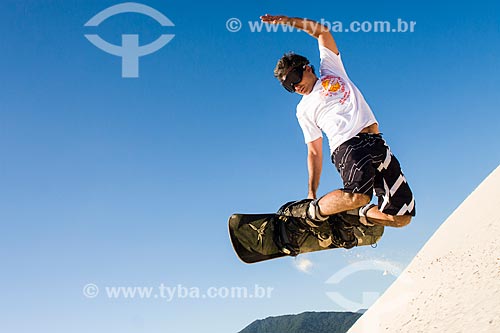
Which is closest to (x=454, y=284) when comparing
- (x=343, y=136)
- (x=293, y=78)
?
(x=343, y=136)

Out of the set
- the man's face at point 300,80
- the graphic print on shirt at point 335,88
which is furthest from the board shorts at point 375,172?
the man's face at point 300,80

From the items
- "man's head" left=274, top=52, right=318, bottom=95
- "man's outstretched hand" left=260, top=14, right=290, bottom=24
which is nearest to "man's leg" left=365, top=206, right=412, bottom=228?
"man's head" left=274, top=52, right=318, bottom=95

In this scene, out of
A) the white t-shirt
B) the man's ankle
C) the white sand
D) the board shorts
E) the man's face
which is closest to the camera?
the board shorts

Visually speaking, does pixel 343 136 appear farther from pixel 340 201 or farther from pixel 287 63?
pixel 287 63

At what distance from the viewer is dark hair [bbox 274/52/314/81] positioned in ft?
27.1

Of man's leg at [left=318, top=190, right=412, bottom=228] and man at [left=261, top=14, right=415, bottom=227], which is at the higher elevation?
man at [left=261, top=14, right=415, bottom=227]

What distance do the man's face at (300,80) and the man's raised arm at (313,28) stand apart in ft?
1.33

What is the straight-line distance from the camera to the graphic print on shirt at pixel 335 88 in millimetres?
7820

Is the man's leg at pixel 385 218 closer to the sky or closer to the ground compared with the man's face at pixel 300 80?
closer to the ground

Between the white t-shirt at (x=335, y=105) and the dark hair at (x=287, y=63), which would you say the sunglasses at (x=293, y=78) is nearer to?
the dark hair at (x=287, y=63)

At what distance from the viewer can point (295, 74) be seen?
26.6 ft

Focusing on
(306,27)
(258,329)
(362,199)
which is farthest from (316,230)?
(258,329)

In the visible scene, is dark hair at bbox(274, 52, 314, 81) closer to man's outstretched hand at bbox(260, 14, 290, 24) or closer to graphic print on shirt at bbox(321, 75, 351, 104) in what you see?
graphic print on shirt at bbox(321, 75, 351, 104)

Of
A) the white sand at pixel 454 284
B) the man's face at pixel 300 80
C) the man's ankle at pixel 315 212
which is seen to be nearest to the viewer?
the man's face at pixel 300 80
